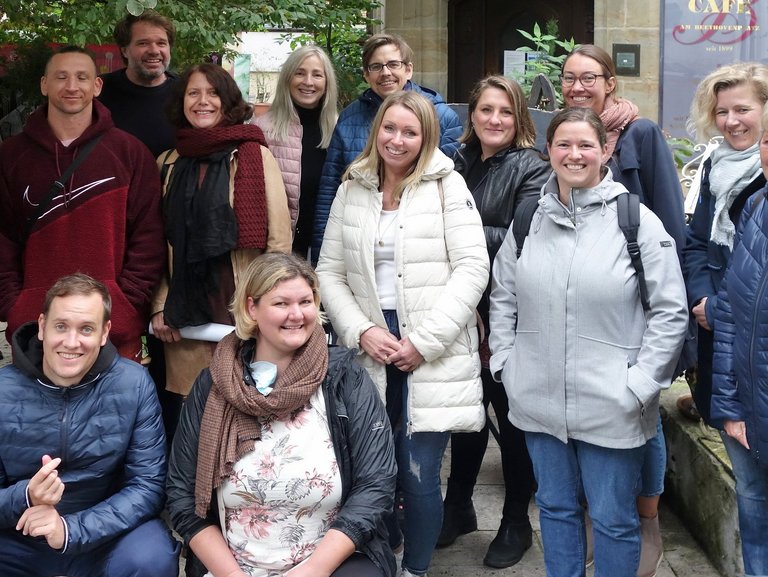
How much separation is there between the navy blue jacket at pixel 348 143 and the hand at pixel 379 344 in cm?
86

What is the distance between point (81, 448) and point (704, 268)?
231 centimetres

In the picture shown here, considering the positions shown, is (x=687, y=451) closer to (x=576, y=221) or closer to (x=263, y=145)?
(x=576, y=221)

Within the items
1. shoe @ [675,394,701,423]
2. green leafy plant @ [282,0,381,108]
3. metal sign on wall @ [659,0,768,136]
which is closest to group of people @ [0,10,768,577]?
shoe @ [675,394,701,423]

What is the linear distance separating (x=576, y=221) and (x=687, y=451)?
1.77 metres

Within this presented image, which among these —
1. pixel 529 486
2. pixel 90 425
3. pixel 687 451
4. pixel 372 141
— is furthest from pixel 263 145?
pixel 687 451

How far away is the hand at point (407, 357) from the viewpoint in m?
3.91

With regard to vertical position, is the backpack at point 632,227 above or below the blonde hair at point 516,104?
below

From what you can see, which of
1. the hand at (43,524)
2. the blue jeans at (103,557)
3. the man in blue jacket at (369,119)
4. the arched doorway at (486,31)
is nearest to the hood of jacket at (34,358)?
the hand at (43,524)

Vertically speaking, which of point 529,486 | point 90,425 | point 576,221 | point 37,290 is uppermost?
point 576,221

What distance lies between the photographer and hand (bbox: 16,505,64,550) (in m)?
3.34

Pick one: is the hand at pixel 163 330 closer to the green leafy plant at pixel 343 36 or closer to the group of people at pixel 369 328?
the group of people at pixel 369 328

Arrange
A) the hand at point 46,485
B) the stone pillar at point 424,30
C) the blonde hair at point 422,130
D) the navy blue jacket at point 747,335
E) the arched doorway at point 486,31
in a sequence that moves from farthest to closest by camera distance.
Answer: the arched doorway at point 486,31 < the stone pillar at point 424,30 < the blonde hair at point 422,130 < the hand at point 46,485 < the navy blue jacket at point 747,335

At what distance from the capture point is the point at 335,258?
4.20 metres

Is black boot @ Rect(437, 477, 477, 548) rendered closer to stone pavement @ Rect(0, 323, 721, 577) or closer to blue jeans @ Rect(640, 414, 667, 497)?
stone pavement @ Rect(0, 323, 721, 577)
